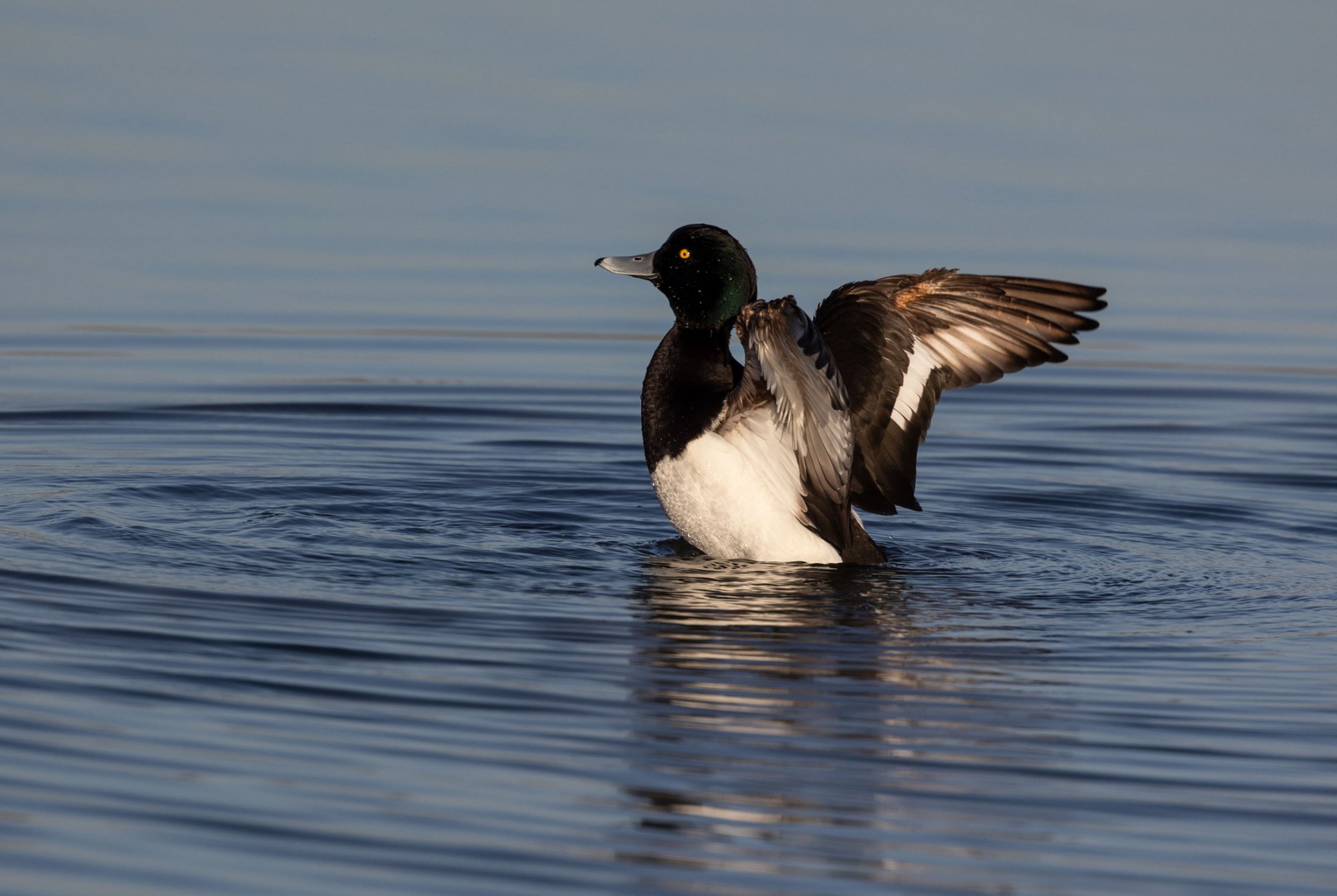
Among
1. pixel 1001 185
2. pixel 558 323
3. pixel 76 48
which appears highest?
pixel 76 48

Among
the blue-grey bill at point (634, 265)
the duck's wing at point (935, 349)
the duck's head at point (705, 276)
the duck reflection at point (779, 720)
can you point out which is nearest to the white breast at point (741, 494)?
the duck reflection at point (779, 720)

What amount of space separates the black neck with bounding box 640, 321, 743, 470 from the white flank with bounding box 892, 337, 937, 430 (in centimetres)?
68

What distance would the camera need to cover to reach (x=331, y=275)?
45.3 ft

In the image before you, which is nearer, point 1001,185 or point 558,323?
point 558,323

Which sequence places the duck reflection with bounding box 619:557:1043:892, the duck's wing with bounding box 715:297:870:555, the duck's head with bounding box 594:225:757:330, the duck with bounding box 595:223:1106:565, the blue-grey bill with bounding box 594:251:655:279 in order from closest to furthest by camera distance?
1. the duck reflection with bounding box 619:557:1043:892
2. the duck's wing with bounding box 715:297:870:555
3. the duck with bounding box 595:223:1106:565
4. the duck's head with bounding box 594:225:757:330
5. the blue-grey bill with bounding box 594:251:655:279

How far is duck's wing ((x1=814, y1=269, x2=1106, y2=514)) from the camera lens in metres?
8.14

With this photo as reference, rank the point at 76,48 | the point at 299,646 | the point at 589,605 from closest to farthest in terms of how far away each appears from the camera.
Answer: the point at 299,646
the point at 589,605
the point at 76,48

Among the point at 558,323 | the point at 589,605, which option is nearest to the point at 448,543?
the point at 589,605

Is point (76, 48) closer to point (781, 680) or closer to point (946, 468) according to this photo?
point (946, 468)

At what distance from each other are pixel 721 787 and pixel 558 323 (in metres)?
8.42

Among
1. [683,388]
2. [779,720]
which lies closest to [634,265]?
[683,388]

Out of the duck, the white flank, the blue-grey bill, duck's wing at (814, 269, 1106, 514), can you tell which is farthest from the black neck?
the white flank

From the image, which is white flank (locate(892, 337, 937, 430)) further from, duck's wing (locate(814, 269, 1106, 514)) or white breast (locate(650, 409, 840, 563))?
white breast (locate(650, 409, 840, 563))

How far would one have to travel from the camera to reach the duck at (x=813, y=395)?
304 inches
